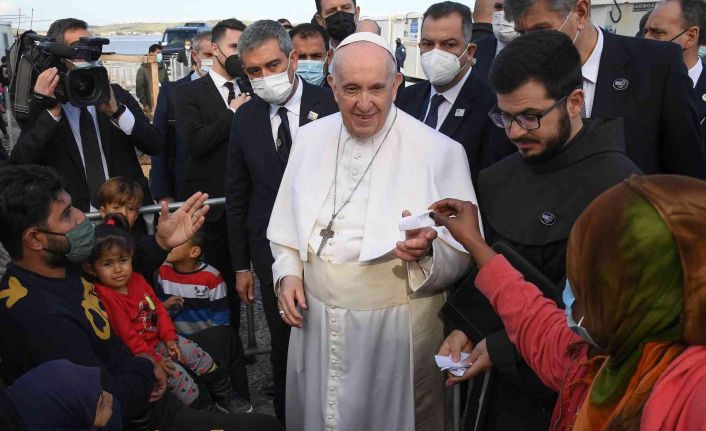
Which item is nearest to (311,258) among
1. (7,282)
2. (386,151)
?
(386,151)

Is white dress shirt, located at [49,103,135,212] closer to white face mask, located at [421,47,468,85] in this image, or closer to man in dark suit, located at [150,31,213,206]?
man in dark suit, located at [150,31,213,206]

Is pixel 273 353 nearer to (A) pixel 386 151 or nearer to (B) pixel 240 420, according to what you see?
(B) pixel 240 420

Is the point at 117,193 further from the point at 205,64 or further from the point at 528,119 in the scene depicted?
the point at 205,64

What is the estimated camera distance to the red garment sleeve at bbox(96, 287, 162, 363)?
2979 millimetres

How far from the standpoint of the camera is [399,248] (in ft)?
7.86

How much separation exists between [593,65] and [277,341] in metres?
2.25

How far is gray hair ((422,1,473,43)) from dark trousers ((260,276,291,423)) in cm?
193

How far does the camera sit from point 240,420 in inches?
112

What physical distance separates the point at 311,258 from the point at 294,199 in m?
0.29

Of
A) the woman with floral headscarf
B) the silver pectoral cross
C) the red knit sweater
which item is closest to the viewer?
the woman with floral headscarf

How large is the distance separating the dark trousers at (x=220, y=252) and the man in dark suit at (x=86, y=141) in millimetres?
487

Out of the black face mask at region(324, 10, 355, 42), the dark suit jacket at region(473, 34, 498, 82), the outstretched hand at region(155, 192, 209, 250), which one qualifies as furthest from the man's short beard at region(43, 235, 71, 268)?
the black face mask at region(324, 10, 355, 42)

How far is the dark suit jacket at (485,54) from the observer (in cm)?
478

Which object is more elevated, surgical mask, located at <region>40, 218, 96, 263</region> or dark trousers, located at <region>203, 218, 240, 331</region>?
surgical mask, located at <region>40, 218, 96, 263</region>
